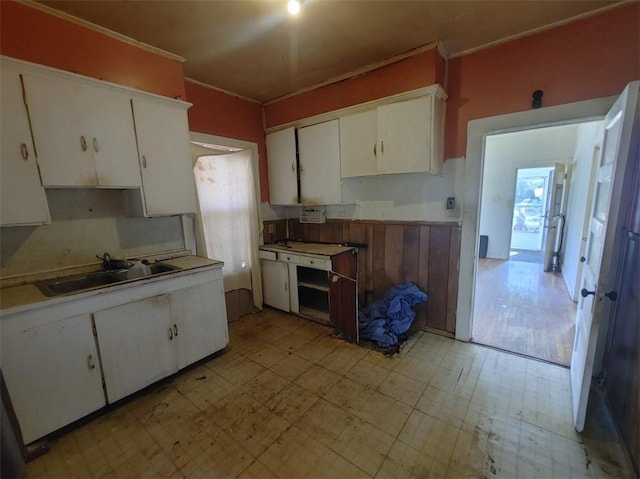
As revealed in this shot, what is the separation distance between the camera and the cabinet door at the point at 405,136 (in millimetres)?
2355

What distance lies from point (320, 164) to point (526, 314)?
2944mm

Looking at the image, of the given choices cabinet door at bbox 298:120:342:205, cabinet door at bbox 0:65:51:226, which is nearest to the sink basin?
cabinet door at bbox 0:65:51:226

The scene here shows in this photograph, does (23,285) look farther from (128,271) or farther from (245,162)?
(245,162)

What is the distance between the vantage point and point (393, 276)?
306 centimetres

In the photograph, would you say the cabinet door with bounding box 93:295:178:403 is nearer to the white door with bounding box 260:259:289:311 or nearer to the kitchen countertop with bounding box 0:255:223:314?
the kitchen countertop with bounding box 0:255:223:314

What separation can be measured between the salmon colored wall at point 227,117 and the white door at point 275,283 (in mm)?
914

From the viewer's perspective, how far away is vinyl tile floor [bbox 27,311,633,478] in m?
1.50

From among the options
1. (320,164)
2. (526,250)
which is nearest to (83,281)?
(320,164)

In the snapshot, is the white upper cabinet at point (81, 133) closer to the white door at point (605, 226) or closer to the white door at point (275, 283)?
the white door at point (275, 283)

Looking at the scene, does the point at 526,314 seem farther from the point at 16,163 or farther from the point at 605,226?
the point at 16,163

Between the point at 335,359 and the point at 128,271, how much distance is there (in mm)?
1876

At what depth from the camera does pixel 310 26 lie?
204 cm

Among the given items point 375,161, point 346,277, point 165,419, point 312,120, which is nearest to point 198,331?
point 165,419

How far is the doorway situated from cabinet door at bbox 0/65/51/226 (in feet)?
11.0
